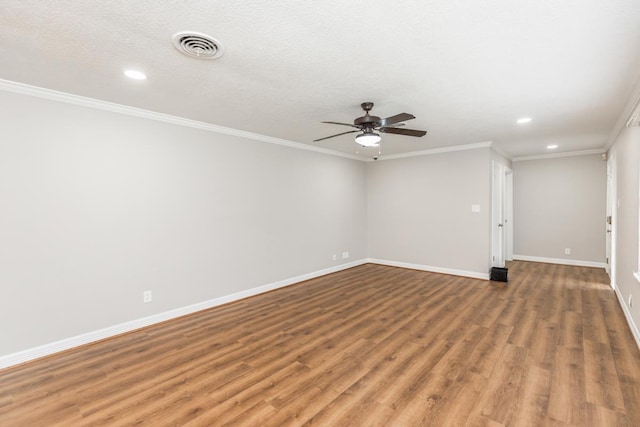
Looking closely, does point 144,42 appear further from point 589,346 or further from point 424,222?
point 424,222

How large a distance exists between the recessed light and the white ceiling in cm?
7

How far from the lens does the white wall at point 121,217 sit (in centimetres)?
276

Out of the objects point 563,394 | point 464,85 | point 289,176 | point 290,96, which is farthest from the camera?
point 289,176

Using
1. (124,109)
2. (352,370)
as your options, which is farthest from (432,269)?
(124,109)

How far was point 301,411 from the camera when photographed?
80.0 inches

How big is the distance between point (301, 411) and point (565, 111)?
425 cm

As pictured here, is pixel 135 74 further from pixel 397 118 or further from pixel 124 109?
pixel 397 118

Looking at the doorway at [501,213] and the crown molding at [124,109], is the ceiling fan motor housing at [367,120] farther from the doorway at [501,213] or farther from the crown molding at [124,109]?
the doorway at [501,213]

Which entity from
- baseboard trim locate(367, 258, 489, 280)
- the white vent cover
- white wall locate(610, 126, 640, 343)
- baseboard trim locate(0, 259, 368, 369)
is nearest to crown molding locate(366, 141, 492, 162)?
white wall locate(610, 126, 640, 343)

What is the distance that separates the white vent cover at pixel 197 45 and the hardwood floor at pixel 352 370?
2499 millimetres

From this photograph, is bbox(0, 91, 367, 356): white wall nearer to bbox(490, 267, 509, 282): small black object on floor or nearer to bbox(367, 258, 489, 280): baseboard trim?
bbox(367, 258, 489, 280): baseboard trim

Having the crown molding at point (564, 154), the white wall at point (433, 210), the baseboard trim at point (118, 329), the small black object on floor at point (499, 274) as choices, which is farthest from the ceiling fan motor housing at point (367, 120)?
the crown molding at point (564, 154)

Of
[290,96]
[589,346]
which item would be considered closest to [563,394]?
[589,346]

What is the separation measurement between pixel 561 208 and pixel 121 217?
8262 mm
